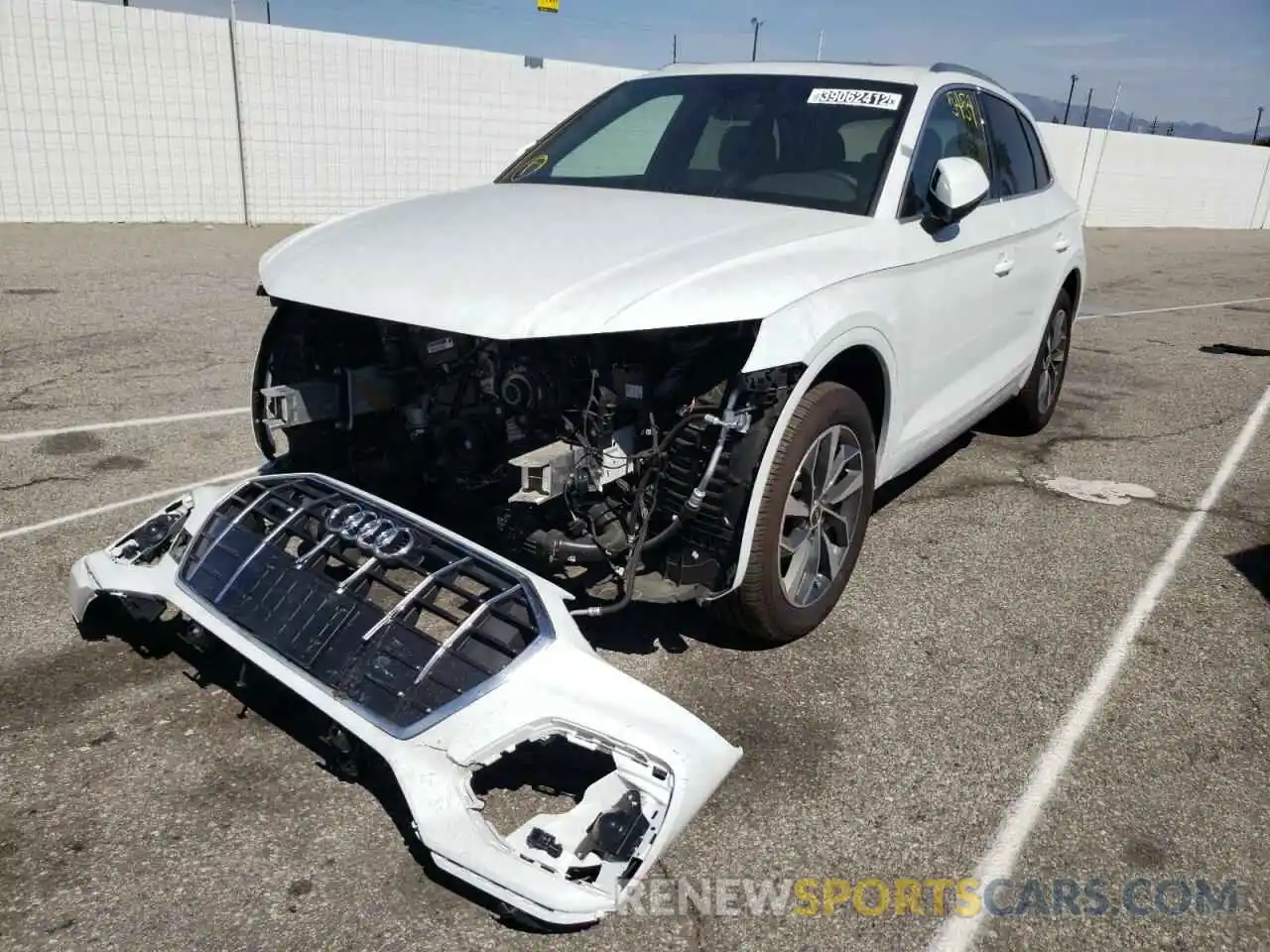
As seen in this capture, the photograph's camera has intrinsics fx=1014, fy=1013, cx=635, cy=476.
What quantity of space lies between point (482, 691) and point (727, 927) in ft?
2.53

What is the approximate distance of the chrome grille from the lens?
2492 mm

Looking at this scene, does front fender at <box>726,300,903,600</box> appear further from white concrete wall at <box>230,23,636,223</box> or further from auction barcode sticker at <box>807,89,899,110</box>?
white concrete wall at <box>230,23,636,223</box>

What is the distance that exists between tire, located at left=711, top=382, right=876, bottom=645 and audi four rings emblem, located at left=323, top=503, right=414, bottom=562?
990mm

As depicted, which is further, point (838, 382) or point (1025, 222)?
point (1025, 222)

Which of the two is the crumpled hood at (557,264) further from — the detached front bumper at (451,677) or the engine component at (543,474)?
the detached front bumper at (451,677)

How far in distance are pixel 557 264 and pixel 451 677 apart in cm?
123

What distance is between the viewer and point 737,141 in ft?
13.5

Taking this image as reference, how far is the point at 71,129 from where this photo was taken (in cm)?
1374

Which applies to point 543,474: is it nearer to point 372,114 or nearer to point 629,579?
point 629,579

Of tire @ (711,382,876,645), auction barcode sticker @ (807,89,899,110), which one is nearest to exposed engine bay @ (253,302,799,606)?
tire @ (711,382,876,645)

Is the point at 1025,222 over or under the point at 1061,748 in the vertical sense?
over

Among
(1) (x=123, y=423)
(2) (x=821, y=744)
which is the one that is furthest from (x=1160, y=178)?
(2) (x=821, y=744)

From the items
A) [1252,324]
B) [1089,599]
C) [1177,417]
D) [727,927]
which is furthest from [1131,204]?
[727,927]

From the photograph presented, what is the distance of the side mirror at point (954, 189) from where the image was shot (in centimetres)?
367
